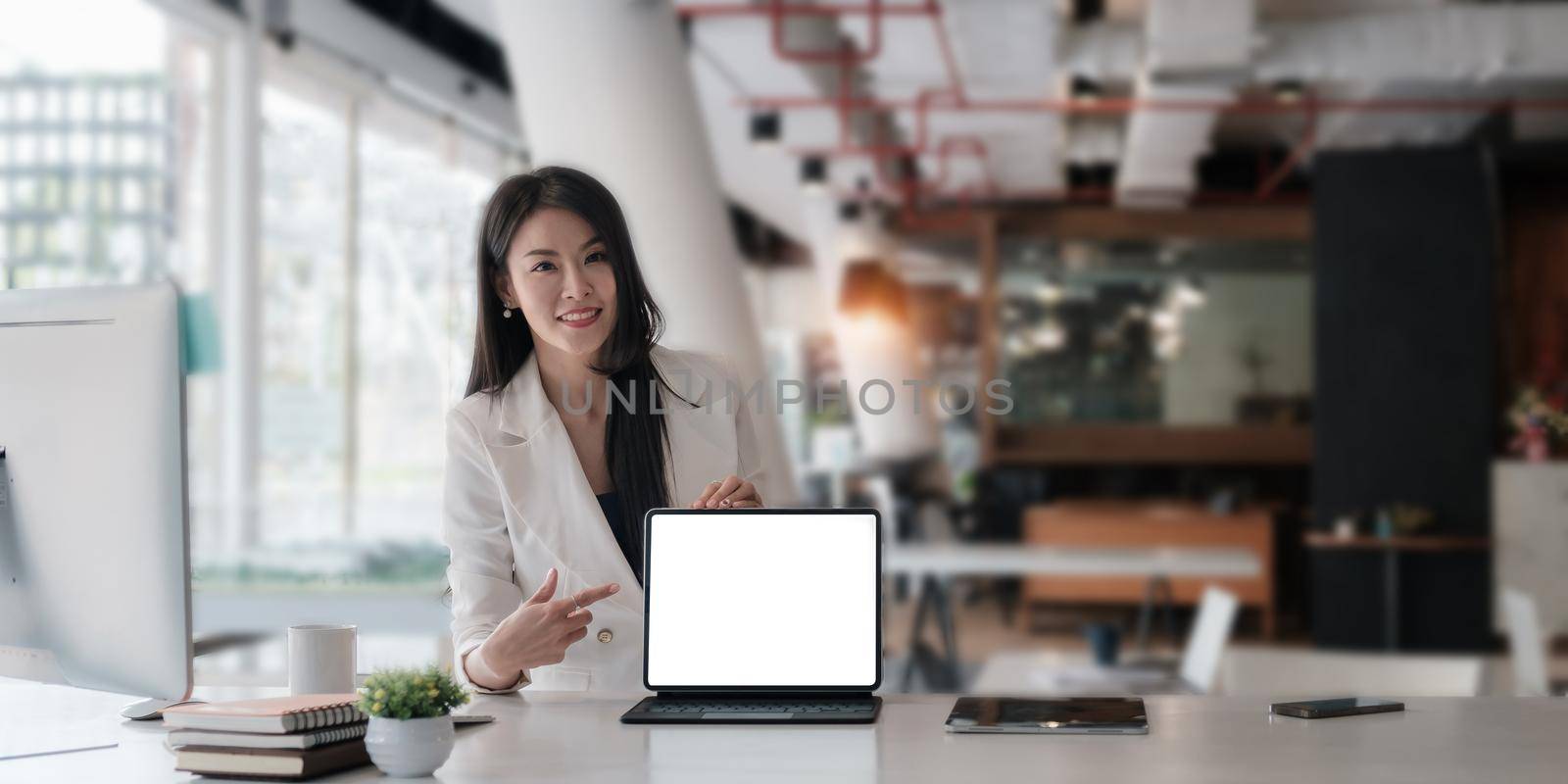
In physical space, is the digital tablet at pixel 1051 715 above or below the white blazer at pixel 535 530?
below

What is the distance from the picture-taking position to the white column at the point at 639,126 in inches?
224

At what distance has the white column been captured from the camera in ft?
18.7

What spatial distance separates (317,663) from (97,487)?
0.38 meters

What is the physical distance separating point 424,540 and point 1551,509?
6783 mm

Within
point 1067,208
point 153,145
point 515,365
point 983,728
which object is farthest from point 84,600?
point 1067,208

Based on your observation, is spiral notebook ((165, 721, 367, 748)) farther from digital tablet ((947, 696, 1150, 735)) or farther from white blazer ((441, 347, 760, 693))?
digital tablet ((947, 696, 1150, 735))

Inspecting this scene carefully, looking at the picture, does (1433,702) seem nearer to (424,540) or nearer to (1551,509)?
(424,540)

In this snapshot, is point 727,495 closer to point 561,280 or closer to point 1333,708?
point 561,280

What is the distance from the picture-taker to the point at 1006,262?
43.2 feet

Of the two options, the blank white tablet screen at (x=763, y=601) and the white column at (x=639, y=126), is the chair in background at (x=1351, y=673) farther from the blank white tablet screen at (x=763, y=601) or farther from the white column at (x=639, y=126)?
the white column at (x=639, y=126)

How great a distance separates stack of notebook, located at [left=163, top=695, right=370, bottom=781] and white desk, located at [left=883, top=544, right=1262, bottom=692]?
5605 millimetres

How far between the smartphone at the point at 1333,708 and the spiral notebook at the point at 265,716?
1.21 meters

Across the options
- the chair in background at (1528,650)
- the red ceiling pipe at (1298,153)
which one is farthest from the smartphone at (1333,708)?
the red ceiling pipe at (1298,153)

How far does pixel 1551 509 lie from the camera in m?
9.05
